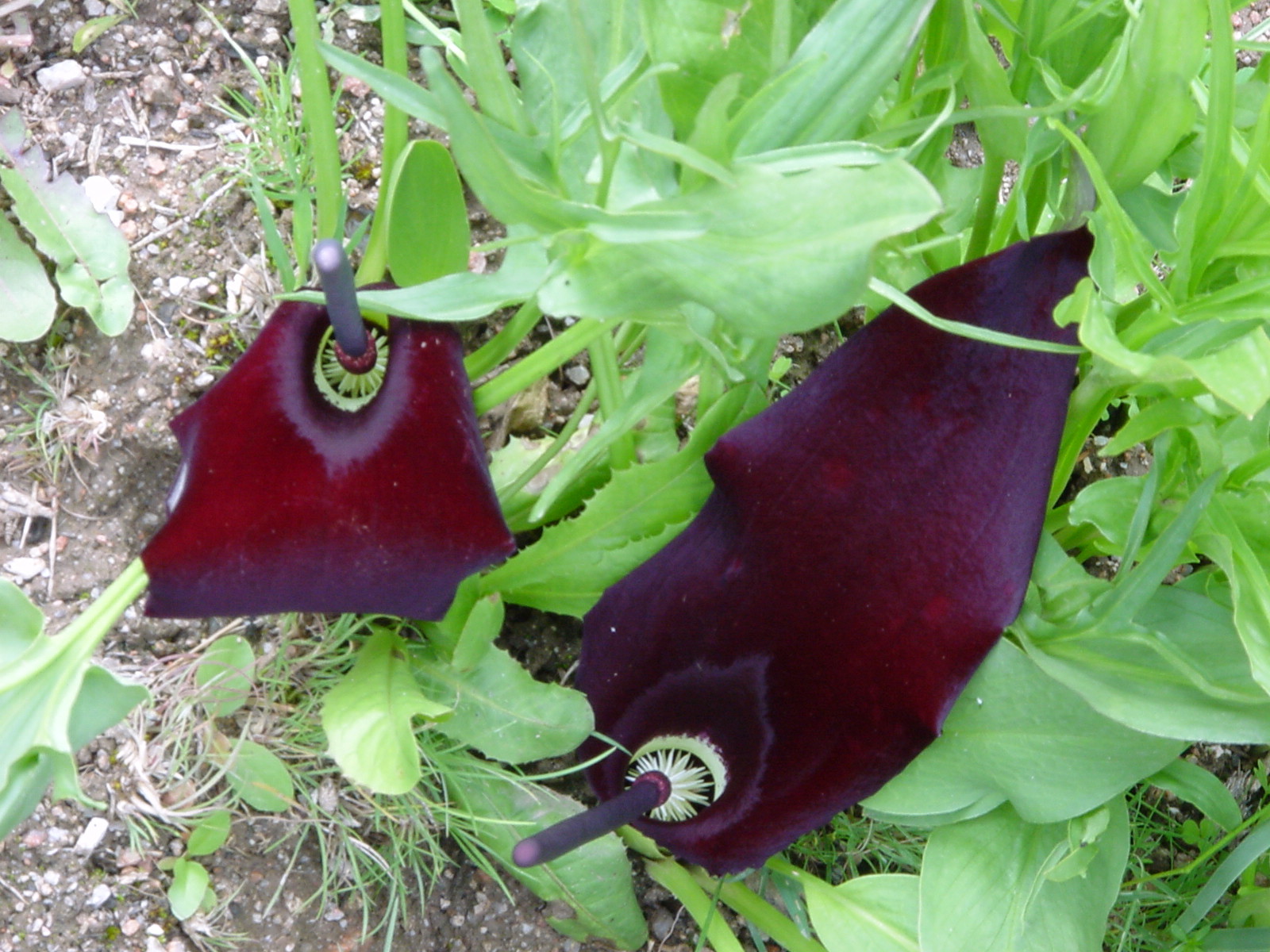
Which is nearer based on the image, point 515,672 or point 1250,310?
point 1250,310

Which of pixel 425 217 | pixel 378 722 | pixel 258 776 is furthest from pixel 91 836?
pixel 425 217

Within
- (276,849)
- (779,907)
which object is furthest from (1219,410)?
(276,849)

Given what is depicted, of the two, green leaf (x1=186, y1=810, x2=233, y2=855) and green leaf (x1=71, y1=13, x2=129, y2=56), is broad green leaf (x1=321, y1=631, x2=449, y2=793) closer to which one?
green leaf (x1=186, y1=810, x2=233, y2=855)

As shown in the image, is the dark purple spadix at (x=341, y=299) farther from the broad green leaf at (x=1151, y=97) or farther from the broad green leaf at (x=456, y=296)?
the broad green leaf at (x=1151, y=97)

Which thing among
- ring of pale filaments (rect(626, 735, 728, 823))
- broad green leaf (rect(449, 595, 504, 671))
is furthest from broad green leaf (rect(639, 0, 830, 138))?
ring of pale filaments (rect(626, 735, 728, 823))

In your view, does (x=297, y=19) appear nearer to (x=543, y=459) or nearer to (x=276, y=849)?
(x=543, y=459)

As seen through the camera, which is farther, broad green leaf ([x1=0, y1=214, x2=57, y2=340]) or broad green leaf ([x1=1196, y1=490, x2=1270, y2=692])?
broad green leaf ([x1=0, y1=214, x2=57, y2=340])

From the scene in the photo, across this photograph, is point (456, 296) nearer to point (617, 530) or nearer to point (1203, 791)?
point (617, 530)
